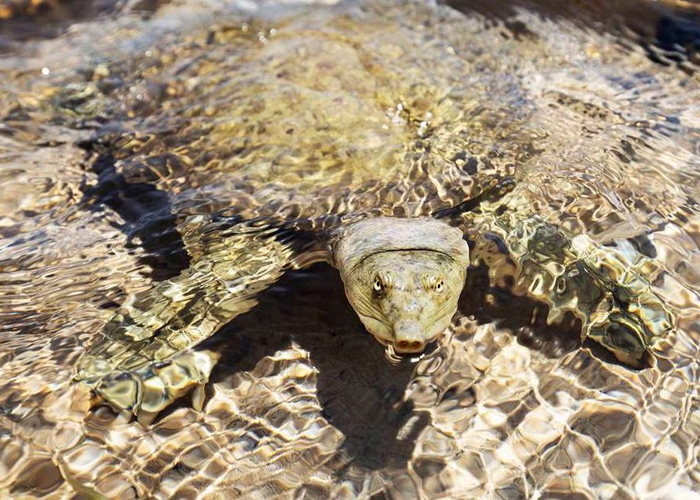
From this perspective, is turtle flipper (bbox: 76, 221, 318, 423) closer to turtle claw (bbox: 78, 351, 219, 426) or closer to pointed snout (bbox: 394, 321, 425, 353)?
turtle claw (bbox: 78, 351, 219, 426)

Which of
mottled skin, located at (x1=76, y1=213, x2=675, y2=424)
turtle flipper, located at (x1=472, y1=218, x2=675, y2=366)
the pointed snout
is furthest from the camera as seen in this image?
turtle flipper, located at (x1=472, y1=218, x2=675, y2=366)

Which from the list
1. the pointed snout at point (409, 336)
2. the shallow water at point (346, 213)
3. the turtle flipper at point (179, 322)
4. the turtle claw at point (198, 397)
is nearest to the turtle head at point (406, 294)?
the pointed snout at point (409, 336)

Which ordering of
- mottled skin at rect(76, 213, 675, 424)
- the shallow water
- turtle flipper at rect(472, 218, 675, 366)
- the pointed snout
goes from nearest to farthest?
the pointed snout < the shallow water < mottled skin at rect(76, 213, 675, 424) < turtle flipper at rect(472, 218, 675, 366)

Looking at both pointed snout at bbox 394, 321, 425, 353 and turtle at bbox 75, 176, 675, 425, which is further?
turtle at bbox 75, 176, 675, 425

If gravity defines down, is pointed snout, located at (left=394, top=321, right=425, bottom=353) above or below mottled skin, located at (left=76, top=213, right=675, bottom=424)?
above

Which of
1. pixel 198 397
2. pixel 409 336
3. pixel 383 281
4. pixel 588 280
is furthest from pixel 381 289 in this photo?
pixel 588 280

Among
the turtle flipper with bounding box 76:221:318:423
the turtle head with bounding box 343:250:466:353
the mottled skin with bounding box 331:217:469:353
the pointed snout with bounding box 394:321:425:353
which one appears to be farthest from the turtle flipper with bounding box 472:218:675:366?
the turtle flipper with bounding box 76:221:318:423

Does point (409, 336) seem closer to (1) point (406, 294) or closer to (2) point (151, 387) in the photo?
(1) point (406, 294)

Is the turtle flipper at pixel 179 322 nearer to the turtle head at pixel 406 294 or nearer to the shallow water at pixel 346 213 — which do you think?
the shallow water at pixel 346 213
